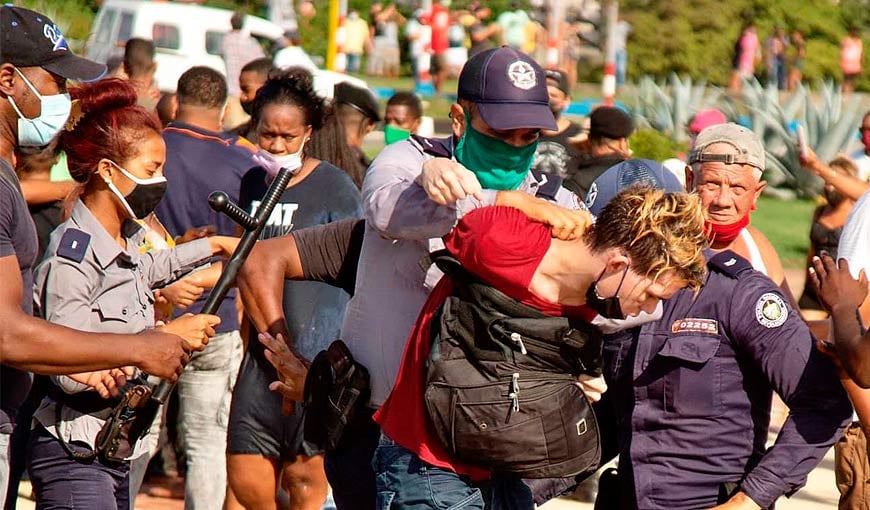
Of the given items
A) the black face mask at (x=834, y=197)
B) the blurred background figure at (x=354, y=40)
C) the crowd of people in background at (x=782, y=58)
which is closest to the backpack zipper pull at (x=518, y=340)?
the black face mask at (x=834, y=197)

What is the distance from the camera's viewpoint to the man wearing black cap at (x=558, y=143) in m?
7.86

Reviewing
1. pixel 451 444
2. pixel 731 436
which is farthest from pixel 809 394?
pixel 451 444

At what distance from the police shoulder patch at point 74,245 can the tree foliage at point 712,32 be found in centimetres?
2808

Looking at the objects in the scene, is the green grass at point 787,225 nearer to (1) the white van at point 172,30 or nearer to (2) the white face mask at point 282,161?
(1) the white van at point 172,30

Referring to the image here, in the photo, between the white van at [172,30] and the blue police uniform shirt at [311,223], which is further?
the white van at [172,30]

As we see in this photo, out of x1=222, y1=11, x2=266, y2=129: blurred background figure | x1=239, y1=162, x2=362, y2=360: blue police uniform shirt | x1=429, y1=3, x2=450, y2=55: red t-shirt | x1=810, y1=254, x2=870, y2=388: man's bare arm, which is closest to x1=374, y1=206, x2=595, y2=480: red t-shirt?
x1=810, y1=254, x2=870, y2=388: man's bare arm

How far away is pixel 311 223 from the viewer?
→ 5.65m

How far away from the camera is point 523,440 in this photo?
3436 mm

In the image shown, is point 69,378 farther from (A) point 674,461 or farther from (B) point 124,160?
(A) point 674,461

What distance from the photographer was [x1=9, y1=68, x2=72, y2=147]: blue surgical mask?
3803 mm

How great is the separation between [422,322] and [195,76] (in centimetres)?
374

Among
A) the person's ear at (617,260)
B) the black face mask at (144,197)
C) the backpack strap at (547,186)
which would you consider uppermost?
the backpack strap at (547,186)

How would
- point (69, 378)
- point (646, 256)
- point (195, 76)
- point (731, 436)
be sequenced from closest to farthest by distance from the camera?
point (646, 256) < point (731, 436) < point (69, 378) < point (195, 76)

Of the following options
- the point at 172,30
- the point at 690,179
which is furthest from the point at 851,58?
the point at 690,179
